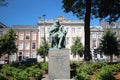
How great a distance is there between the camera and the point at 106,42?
4584cm

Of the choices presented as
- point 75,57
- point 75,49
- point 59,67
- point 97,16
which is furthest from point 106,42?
point 59,67

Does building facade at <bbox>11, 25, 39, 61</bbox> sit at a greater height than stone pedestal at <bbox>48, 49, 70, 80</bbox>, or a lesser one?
greater

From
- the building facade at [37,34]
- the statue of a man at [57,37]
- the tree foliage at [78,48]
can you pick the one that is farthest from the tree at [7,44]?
the statue of a man at [57,37]

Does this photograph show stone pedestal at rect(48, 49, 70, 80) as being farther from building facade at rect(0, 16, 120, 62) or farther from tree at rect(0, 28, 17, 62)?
building facade at rect(0, 16, 120, 62)

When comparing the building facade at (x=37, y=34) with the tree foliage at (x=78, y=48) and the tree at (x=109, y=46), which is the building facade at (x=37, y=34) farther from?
the tree at (x=109, y=46)

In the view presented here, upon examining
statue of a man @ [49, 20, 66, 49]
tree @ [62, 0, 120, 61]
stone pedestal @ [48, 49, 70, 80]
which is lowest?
stone pedestal @ [48, 49, 70, 80]

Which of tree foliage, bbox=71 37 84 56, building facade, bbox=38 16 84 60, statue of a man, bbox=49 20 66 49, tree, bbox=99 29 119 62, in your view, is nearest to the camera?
statue of a man, bbox=49 20 66 49

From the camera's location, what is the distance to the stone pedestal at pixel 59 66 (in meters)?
16.1

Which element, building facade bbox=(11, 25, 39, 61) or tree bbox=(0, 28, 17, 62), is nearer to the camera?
tree bbox=(0, 28, 17, 62)

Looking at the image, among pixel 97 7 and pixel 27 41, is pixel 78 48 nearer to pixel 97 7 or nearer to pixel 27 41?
pixel 27 41

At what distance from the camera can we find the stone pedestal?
16078 millimetres

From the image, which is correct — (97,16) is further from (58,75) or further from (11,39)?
(11,39)

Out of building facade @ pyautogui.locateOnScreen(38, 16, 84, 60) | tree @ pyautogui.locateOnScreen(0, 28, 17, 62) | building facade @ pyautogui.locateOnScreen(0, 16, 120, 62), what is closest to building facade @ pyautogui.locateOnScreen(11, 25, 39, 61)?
building facade @ pyautogui.locateOnScreen(0, 16, 120, 62)

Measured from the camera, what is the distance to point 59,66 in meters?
16.1
